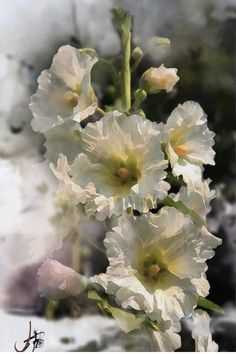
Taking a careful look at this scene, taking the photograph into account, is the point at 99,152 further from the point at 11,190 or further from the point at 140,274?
the point at 11,190

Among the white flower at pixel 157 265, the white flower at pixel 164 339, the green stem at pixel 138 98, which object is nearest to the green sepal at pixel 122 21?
the green stem at pixel 138 98

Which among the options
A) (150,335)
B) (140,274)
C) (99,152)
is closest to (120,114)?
(99,152)

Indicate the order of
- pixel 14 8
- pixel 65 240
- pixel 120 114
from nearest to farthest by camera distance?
pixel 120 114
pixel 65 240
pixel 14 8

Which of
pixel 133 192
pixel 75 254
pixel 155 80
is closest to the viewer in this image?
pixel 133 192

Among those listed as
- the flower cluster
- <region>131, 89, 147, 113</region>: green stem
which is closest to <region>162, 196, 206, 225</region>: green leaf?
the flower cluster

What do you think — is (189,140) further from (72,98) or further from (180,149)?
(72,98)
